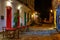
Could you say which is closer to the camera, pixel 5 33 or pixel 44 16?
pixel 5 33

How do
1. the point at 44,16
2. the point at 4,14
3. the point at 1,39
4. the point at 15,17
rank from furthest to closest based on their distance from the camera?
the point at 44,16
the point at 15,17
the point at 4,14
the point at 1,39

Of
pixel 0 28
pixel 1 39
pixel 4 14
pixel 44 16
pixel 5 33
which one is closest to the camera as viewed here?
pixel 1 39

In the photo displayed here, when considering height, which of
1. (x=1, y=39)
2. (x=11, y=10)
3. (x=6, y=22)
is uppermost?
(x=11, y=10)

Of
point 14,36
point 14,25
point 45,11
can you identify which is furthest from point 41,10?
point 14,36

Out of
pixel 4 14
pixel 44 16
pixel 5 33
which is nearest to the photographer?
pixel 5 33

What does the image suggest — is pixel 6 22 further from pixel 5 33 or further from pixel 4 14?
pixel 5 33

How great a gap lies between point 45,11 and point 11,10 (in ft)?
157

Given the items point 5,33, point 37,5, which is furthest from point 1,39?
point 37,5

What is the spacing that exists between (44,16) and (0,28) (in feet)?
177

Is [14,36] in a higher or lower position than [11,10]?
lower

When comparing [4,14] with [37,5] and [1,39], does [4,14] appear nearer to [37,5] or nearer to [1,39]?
[1,39]

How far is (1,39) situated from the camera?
12.9 m

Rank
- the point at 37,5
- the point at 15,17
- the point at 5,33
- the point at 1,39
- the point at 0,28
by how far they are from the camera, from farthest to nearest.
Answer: the point at 37,5, the point at 15,17, the point at 0,28, the point at 5,33, the point at 1,39

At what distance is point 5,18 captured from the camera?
1717cm
